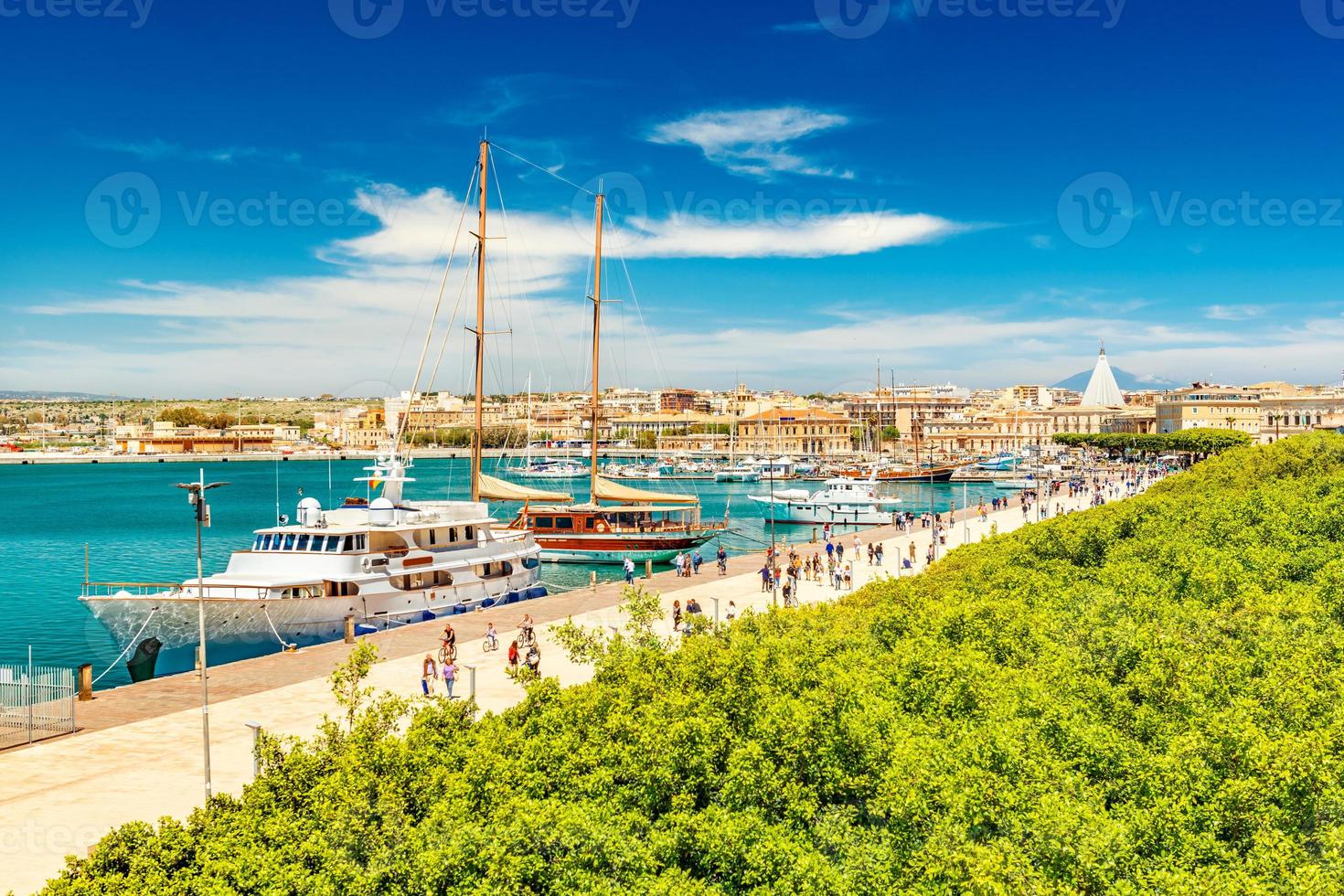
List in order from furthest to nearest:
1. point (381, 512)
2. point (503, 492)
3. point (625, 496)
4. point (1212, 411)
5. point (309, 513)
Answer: point (1212, 411), point (625, 496), point (503, 492), point (381, 512), point (309, 513)

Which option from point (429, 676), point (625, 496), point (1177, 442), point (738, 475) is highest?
point (1177, 442)

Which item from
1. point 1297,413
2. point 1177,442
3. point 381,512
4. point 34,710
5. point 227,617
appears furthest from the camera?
point 1297,413

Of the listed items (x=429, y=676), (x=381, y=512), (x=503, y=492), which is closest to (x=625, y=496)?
(x=503, y=492)

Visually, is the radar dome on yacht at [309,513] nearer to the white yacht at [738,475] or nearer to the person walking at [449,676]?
the person walking at [449,676]

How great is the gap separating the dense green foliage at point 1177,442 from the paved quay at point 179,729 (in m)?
100

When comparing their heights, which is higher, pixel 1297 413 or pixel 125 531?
pixel 1297 413

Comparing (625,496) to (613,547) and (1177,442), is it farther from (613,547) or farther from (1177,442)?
(1177,442)

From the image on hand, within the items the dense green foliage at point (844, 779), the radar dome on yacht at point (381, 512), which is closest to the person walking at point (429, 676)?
the dense green foliage at point (844, 779)

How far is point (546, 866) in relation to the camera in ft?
28.1

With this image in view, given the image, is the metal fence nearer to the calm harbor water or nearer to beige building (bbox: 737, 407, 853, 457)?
the calm harbor water

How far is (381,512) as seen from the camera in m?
29.9

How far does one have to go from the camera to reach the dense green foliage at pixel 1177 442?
11169cm

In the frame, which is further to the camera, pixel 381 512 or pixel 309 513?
pixel 381 512

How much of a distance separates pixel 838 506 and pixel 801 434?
102 meters
